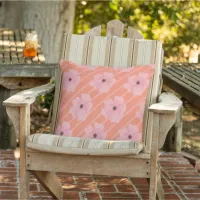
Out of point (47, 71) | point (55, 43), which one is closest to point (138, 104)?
point (47, 71)

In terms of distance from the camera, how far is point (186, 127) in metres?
7.44

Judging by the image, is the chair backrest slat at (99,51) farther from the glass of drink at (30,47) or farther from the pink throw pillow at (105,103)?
the glass of drink at (30,47)

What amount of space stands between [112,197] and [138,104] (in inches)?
23.5

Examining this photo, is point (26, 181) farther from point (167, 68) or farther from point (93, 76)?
point (167, 68)

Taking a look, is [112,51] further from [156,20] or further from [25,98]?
[156,20]

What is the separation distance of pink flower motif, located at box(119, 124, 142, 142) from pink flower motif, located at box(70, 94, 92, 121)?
0.75ft

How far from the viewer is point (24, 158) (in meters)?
3.52

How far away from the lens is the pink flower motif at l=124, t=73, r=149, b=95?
3.88 meters

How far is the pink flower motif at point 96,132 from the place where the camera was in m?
3.81

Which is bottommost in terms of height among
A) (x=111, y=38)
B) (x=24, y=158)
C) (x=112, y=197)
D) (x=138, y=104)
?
(x=112, y=197)

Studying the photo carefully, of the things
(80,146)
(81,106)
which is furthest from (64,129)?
(80,146)

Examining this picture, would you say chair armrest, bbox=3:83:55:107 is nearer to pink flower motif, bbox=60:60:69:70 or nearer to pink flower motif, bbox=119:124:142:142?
pink flower motif, bbox=60:60:69:70

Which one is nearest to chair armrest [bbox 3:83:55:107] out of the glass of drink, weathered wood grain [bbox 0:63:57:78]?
weathered wood grain [bbox 0:63:57:78]

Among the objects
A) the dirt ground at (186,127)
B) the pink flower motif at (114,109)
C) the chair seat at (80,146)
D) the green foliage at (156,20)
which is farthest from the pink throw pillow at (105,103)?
the green foliage at (156,20)
